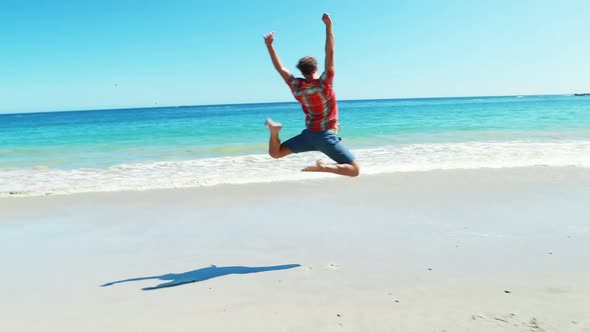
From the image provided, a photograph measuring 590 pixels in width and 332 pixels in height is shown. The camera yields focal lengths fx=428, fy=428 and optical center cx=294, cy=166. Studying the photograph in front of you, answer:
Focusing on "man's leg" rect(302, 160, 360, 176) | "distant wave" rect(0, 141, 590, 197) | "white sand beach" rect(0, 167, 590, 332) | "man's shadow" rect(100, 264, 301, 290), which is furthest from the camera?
"distant wave" rect(0, 141, 590, 197)

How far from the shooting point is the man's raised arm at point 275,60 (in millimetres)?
4948

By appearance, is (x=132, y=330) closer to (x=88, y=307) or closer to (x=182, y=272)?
(x=88, y=307)

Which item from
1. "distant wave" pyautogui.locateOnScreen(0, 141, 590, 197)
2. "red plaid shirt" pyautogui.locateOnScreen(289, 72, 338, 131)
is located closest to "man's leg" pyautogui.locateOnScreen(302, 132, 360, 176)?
"red plaid shirt" pyautogui.locateOnScreen(289, 72, 338, 131)

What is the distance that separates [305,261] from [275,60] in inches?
93.3

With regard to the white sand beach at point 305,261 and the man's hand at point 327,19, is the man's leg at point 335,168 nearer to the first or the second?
the white sand beach at point 305,261

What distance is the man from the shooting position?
4746 millimetres

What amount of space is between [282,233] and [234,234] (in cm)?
69

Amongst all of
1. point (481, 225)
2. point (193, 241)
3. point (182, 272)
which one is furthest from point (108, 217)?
point (481, 225)

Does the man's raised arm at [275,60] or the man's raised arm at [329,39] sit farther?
the man's raised arm at [275,60]

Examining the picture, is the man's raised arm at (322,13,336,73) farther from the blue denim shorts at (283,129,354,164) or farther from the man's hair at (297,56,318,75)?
the blue denim shorts at (283,129,354,164)

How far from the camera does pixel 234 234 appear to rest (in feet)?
20.0

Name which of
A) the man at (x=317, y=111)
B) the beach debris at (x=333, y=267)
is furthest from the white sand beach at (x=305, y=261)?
the man at (x=317, y=111)

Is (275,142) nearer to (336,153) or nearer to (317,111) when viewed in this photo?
(317,111)

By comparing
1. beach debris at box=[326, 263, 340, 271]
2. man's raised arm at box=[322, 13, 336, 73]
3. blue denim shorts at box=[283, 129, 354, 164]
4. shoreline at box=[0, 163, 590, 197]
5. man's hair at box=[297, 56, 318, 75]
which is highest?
man's raised arm at box=[322, 13, 336, 73]
